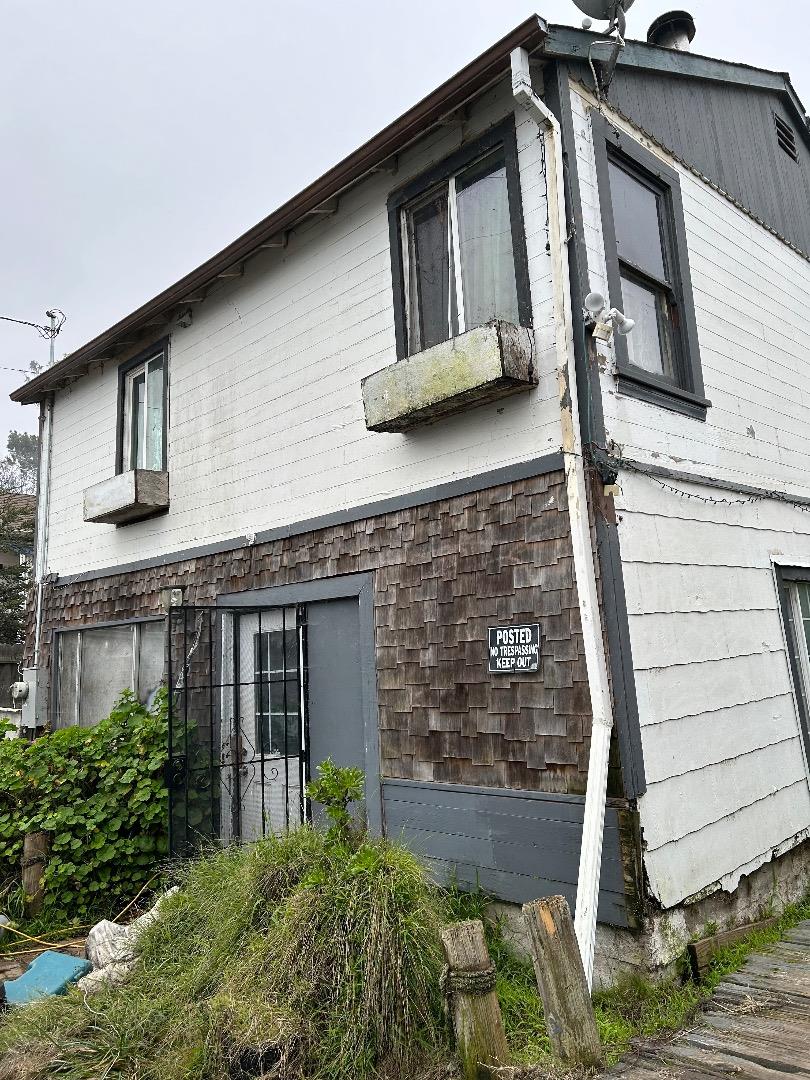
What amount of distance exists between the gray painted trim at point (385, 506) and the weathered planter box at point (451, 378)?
425 millimetres

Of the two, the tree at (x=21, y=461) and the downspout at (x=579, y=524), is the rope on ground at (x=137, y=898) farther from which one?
the tree at (x=21, y=461)

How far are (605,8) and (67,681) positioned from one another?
819 centimetres

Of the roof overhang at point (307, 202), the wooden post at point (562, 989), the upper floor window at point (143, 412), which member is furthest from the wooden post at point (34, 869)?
the roof overhang at point (307, 202)

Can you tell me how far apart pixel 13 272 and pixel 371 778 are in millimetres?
69260

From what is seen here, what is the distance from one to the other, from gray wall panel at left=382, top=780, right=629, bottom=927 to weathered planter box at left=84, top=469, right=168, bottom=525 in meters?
3.86

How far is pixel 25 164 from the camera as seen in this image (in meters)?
31.2

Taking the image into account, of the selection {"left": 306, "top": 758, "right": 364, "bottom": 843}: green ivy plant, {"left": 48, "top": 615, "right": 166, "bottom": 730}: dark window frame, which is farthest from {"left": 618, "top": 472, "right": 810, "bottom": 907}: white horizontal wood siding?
{"left": 48, "top": 615, "right": 166, "bottom": 730}: dark window frame

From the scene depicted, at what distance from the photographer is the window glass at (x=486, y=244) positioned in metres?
4.70

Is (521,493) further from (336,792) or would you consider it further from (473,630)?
(336,792)

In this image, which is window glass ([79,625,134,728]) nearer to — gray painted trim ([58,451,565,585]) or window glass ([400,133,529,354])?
gray painted trim ([58,451,565,585])

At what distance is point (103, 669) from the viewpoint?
332 inches

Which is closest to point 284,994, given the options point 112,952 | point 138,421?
point 112,952

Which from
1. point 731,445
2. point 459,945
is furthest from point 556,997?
point 731,445

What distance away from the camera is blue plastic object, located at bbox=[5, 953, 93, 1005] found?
4.20 m
